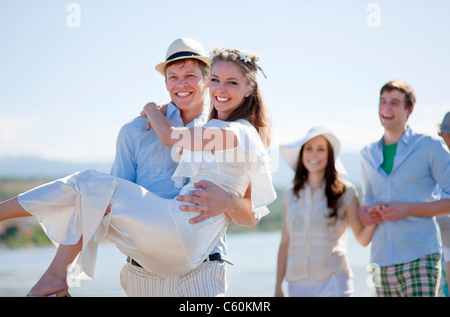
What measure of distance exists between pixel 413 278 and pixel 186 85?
242 cm

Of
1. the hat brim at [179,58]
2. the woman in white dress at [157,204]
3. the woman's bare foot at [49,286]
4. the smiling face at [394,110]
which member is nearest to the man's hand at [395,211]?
the smiling face at [394,110]

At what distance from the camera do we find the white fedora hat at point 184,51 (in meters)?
3.57

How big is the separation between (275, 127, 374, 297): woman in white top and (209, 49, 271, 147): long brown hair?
1.93m

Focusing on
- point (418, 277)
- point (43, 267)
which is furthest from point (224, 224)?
point (43, 267)

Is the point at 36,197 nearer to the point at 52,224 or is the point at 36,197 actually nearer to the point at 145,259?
the point at 52,224

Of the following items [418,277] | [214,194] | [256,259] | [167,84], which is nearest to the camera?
[214,194]

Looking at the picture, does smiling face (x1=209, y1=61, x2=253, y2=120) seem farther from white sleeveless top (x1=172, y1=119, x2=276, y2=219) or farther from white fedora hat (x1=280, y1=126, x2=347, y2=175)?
white fedora hat (x1=280, y1=126, x2=347, y2=175)

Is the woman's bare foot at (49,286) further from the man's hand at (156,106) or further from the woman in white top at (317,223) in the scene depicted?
the woman in white top at (317,223)

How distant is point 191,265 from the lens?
9.86ft

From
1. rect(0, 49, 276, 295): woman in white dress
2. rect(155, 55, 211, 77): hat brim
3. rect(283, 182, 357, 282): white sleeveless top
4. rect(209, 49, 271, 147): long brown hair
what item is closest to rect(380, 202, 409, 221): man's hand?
rect(283, 182, 357, 282): white sleeveless top

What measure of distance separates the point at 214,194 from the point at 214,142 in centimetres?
28

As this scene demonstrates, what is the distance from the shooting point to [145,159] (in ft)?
11.2

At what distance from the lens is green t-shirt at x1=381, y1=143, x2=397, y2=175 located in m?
4.87

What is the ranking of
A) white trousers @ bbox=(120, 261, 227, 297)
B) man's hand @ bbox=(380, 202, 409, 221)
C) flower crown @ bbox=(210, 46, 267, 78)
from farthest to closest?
1. man's hand @ bbox=(380, 202, 409, 221)
2. flower crown @ bbox=(210, 46, 267, 78)
3. white trousers @ bbox=(120, 261, 227, 297)
